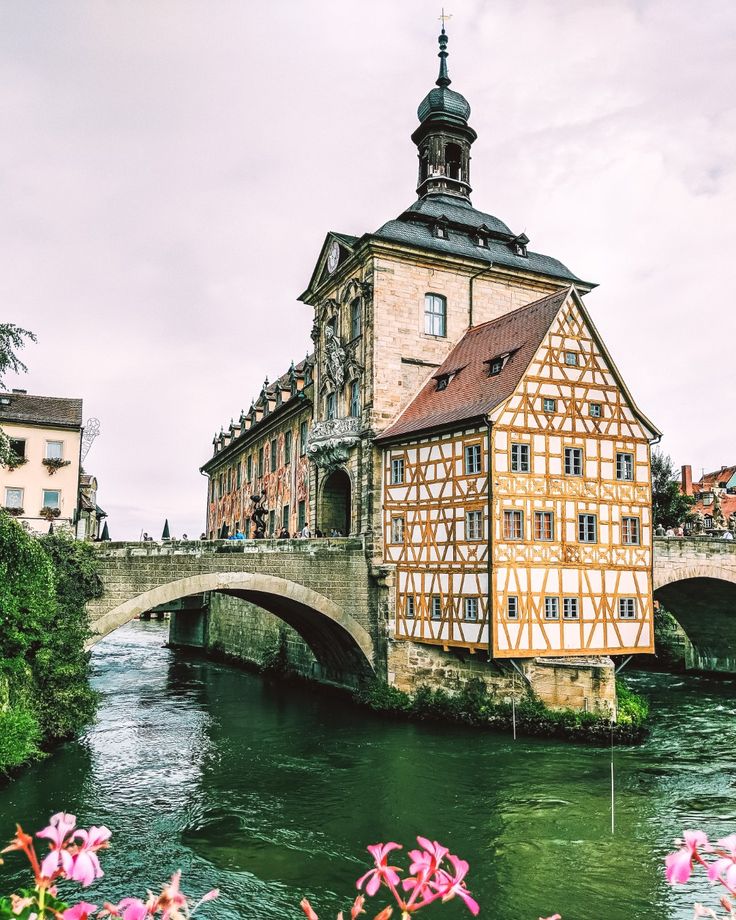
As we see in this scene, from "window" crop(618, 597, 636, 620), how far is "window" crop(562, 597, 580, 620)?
1575mm

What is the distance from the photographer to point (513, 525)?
22.0 m

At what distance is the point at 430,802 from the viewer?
52.5 feet

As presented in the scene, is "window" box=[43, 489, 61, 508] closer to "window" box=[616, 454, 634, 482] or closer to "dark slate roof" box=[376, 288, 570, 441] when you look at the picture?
"dark slate roof" box=[376, 288, 570, 441]

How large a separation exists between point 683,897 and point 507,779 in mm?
5603

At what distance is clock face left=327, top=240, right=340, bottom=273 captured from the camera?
29.5 meters

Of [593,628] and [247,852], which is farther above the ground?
[593,628]

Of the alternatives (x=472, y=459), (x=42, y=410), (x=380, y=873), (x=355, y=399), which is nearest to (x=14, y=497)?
(x=42, y=410)

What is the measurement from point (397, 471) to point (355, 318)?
19.8 feet

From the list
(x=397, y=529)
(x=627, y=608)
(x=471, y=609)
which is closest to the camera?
(x=471, y=609)

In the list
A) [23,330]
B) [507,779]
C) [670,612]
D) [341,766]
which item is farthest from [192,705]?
[670,612]

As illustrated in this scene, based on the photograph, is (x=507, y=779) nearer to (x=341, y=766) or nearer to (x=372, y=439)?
(x=341, y=766)

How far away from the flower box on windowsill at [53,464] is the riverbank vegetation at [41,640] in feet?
27.1

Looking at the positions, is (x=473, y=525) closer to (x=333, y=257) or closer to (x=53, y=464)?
(x=333, y=257)

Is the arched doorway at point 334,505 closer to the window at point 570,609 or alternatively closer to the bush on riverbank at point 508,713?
the bush on riverbank at point 508,713
